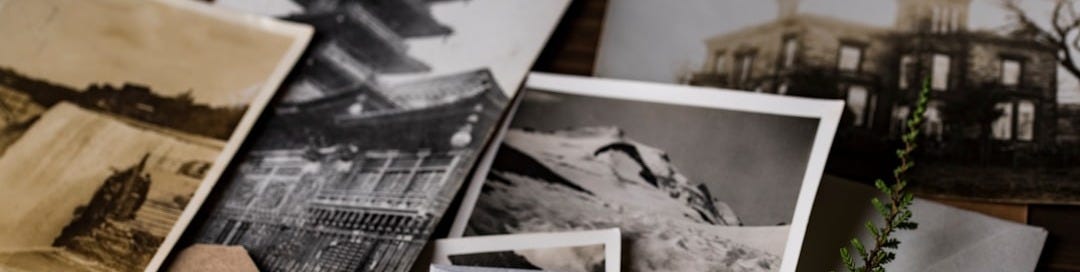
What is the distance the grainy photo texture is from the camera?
0.76 meters

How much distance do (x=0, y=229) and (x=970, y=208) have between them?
668 millimetres

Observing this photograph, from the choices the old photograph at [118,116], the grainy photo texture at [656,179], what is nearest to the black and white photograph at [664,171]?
the grainy photo texture at [656,179]

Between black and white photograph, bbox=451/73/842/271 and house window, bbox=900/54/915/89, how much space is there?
10 cm

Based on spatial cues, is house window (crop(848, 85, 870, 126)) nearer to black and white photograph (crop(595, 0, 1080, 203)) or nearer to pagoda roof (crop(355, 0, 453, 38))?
black and white photograph (crop(595, 0, 1080, 203))

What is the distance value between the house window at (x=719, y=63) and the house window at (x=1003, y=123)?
0.20 metres

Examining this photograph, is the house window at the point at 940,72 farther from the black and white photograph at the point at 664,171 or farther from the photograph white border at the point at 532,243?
the photograph white border at the point at 532,243

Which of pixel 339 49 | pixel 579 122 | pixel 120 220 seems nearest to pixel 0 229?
pixel 120 220

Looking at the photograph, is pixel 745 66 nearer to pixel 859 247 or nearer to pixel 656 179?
pixel 656 179

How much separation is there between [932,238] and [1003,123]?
0.11 meters

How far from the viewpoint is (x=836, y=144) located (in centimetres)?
83

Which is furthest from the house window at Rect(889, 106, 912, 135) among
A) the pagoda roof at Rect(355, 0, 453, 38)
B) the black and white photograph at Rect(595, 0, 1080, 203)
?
the pagoda roof at Rect(355, 0, 453, 38)

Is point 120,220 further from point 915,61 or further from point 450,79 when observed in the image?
point 915,61

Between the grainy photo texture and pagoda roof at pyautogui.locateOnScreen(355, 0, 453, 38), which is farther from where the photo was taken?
pagoda roof at pyautogui.locateOnScreen(355, 0, 453, 38)

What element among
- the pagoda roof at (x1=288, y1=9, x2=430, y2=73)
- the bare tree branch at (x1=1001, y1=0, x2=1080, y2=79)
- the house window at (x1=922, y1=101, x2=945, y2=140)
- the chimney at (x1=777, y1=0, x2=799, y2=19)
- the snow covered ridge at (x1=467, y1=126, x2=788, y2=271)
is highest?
the bare tree branch at (x1=1001, y1=0, x2=1080, y2=79)
